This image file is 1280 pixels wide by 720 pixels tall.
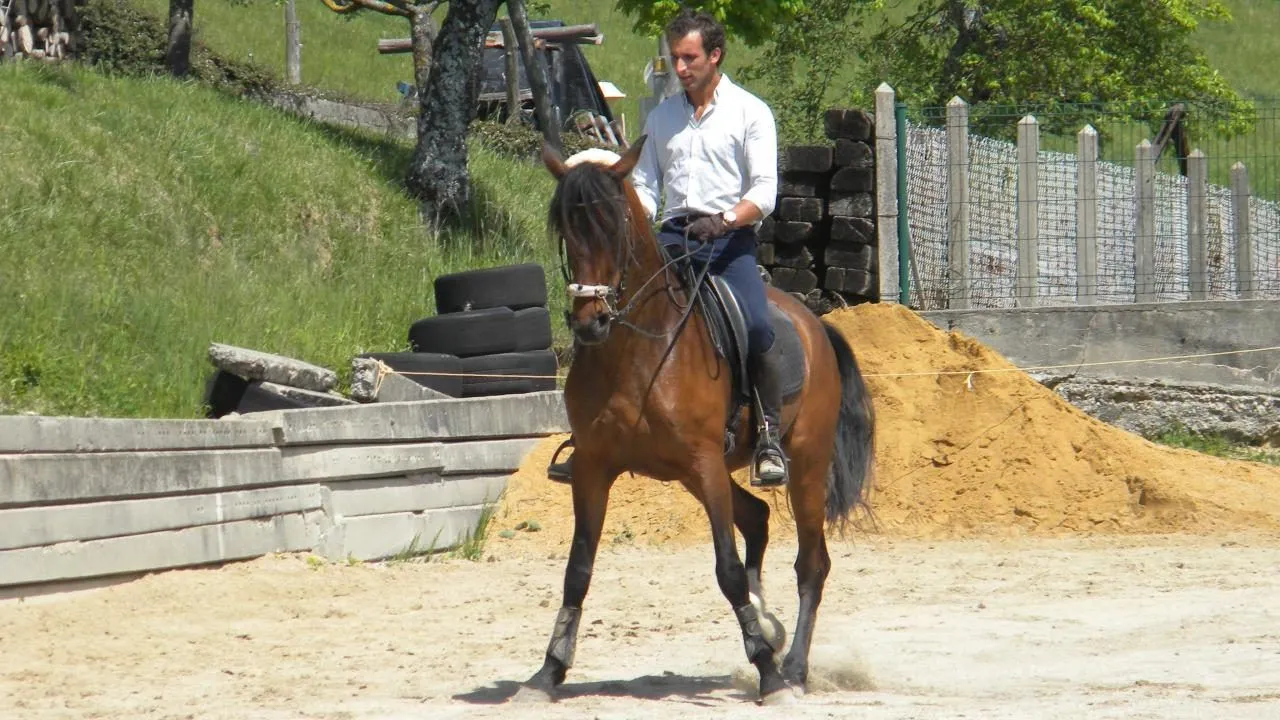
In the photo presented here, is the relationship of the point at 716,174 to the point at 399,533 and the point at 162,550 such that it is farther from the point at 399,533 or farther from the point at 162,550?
the point at 399,533

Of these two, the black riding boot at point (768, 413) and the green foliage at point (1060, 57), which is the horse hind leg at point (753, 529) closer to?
the black riding boot at point (768, 413)

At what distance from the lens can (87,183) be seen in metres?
13.7

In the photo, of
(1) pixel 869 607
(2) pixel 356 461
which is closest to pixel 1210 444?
(1) pixel 869 607

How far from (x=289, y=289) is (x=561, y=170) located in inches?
291

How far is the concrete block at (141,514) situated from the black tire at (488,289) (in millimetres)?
2663

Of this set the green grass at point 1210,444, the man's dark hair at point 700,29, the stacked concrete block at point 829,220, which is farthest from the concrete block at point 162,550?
the green grass at point 1210,444

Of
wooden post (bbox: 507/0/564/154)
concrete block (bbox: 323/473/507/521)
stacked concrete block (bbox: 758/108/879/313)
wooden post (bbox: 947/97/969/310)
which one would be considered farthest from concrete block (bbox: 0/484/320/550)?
wooden post (bbox: 507/0/564/154)

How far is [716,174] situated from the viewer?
22.8 ft

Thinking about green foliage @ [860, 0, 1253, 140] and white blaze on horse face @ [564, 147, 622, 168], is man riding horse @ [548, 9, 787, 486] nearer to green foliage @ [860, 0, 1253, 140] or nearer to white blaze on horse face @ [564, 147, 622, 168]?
white blaze on horse face @ [564, 147, 622, 168]

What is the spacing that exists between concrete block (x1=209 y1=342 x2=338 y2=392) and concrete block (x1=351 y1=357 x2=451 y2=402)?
0.34 metres

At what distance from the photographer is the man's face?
683 centimetres

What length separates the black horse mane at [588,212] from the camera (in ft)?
19.9

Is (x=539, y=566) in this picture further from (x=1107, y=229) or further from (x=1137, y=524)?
(x=1107, y=229)

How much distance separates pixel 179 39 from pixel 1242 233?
14578 millimetres
